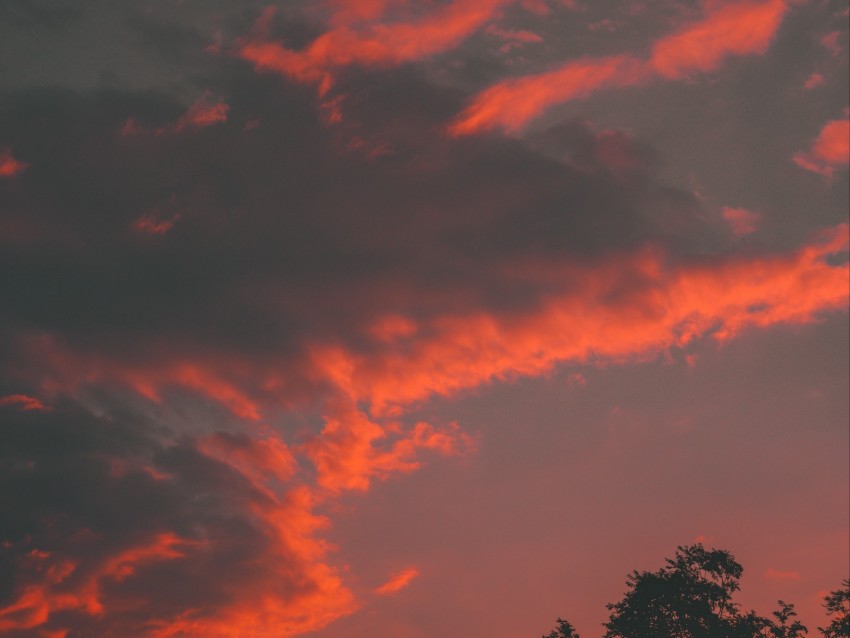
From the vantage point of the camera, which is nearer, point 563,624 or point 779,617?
point 779,617

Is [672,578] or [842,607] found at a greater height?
[672,578]

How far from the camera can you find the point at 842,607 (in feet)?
179

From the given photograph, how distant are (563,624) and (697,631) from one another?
10.4 m

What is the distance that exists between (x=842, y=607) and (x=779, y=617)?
7506 millimetres

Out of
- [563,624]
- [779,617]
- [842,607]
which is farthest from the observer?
[563,624]

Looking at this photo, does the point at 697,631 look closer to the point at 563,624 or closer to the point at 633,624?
the point at 633,624

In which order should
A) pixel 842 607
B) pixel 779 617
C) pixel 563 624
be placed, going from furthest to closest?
pixel 563 624 < pixel 779 617 < pixel 842 607

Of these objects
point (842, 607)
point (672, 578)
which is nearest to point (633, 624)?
point (672, 578)

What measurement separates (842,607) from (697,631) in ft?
37.2

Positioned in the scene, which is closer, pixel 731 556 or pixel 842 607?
pixel 842 607

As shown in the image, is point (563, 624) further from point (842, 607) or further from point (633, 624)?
point (842, 607)

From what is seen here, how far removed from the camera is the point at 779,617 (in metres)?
61.3

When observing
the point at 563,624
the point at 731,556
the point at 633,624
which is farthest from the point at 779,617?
the point at 563,624

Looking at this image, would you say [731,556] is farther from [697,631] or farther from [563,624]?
[563,624]
